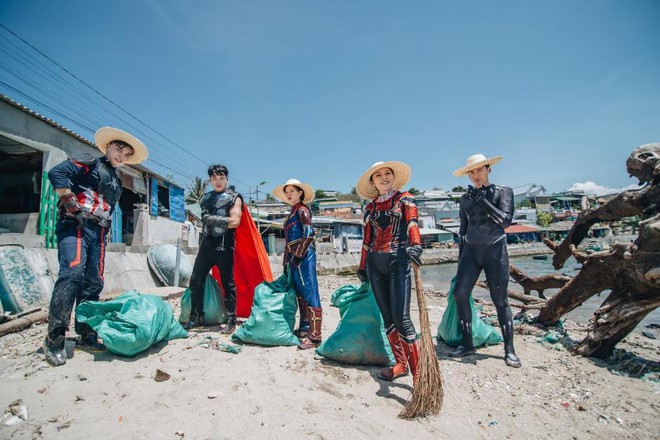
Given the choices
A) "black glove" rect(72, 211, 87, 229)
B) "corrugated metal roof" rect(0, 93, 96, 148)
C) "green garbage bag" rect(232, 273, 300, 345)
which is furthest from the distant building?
"green garbage bag" rect(232, 273, 300, 345)

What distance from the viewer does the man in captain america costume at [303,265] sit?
12.4ft

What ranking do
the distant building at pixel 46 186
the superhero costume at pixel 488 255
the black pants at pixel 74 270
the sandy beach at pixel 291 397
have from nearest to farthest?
the sandy beach at pixel 291 397
the black pants at pixel 74 270
the superhero costume at pixel 488 255
the distant building at pixel 46 186

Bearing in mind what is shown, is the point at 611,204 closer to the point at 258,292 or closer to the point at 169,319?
the point at 258,292

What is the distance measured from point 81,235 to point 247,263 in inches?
76.8

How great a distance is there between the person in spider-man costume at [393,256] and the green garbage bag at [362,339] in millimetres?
164

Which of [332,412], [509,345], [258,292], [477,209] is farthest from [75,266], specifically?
[509,345]

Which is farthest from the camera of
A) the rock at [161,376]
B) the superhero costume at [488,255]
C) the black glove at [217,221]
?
the black glove at [217,221]

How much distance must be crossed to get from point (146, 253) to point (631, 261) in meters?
9.91

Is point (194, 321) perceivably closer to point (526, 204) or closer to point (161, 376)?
point (161, 376)

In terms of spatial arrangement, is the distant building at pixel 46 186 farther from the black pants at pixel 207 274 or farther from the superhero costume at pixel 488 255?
the superhero costume at pixel 488 255

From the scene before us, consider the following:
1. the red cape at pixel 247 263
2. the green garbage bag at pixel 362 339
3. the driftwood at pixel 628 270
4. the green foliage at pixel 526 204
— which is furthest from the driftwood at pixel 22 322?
the green foliage at pixel 526 204

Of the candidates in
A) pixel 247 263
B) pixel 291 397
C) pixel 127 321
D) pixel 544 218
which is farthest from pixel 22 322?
pixel 544 218

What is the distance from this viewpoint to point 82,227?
9.96ft

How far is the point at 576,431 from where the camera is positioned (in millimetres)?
2238
